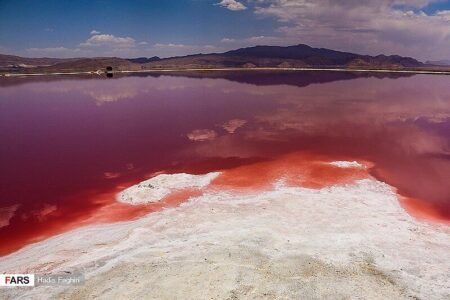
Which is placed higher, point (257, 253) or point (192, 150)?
point (192, 150)

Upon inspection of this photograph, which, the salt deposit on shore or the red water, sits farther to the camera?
the red water

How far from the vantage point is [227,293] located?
1125cm

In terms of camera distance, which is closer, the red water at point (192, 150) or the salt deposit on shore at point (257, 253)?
the salt deposit on shore at point (257, 253)

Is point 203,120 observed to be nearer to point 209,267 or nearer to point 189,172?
point 189,172

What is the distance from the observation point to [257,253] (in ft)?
44.2

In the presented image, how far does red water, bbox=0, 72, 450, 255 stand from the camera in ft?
61.6

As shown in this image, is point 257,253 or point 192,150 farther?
point 192,150

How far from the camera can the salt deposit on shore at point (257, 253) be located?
11.6 metres

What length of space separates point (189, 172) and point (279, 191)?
628 centimetres

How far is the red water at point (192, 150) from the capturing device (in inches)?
739

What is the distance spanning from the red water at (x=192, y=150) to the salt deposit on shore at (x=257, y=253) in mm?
1625

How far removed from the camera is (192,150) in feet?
94.1

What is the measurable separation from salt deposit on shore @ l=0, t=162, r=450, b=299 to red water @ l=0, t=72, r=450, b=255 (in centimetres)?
163

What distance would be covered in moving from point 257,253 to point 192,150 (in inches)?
630
